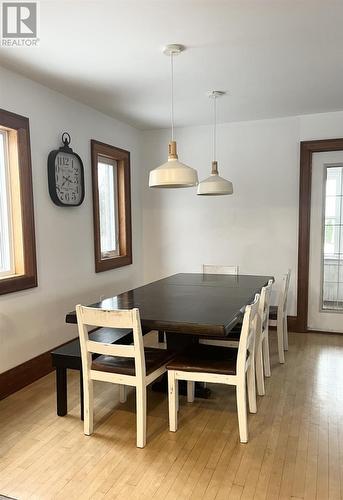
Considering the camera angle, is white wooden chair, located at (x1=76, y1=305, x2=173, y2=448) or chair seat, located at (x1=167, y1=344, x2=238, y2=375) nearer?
white wooden chair, located at (x1=76, y1=305, x2=173, y2=448)

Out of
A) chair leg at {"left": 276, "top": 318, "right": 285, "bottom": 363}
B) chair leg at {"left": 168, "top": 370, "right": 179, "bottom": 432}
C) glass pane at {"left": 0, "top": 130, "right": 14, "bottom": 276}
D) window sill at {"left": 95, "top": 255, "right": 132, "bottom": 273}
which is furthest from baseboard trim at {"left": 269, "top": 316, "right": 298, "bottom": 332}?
glass pane at {"left": 0, "top": 130, "right": 14, "bottom": 276}

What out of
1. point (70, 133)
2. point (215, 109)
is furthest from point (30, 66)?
point (215, 109)

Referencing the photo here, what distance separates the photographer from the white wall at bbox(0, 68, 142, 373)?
302 centimetres

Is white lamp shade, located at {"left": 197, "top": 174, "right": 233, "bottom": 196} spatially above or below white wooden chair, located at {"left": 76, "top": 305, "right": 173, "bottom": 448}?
above

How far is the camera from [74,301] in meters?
3.77

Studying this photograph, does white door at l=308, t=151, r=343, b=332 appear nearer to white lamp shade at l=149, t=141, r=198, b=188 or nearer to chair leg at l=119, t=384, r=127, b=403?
white lamp shade at l=149, t=141, r=198, b=188

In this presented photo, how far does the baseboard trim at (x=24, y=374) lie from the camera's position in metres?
2.95

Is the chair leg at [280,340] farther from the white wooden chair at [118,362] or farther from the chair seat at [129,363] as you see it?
the white wooden chair at [118,362]

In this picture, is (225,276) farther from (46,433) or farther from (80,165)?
(46,433)

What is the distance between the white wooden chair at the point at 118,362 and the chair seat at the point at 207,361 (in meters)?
0.13

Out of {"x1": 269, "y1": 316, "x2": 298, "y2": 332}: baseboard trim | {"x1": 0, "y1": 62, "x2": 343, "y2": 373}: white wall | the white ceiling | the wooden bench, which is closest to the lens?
the white ceiling

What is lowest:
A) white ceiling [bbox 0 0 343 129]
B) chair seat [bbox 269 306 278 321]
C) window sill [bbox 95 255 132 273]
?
chair seat [bbox 269 306 278 321]

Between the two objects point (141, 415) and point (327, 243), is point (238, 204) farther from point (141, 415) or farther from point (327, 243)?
point (141, 415)

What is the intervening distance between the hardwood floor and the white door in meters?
1.46
